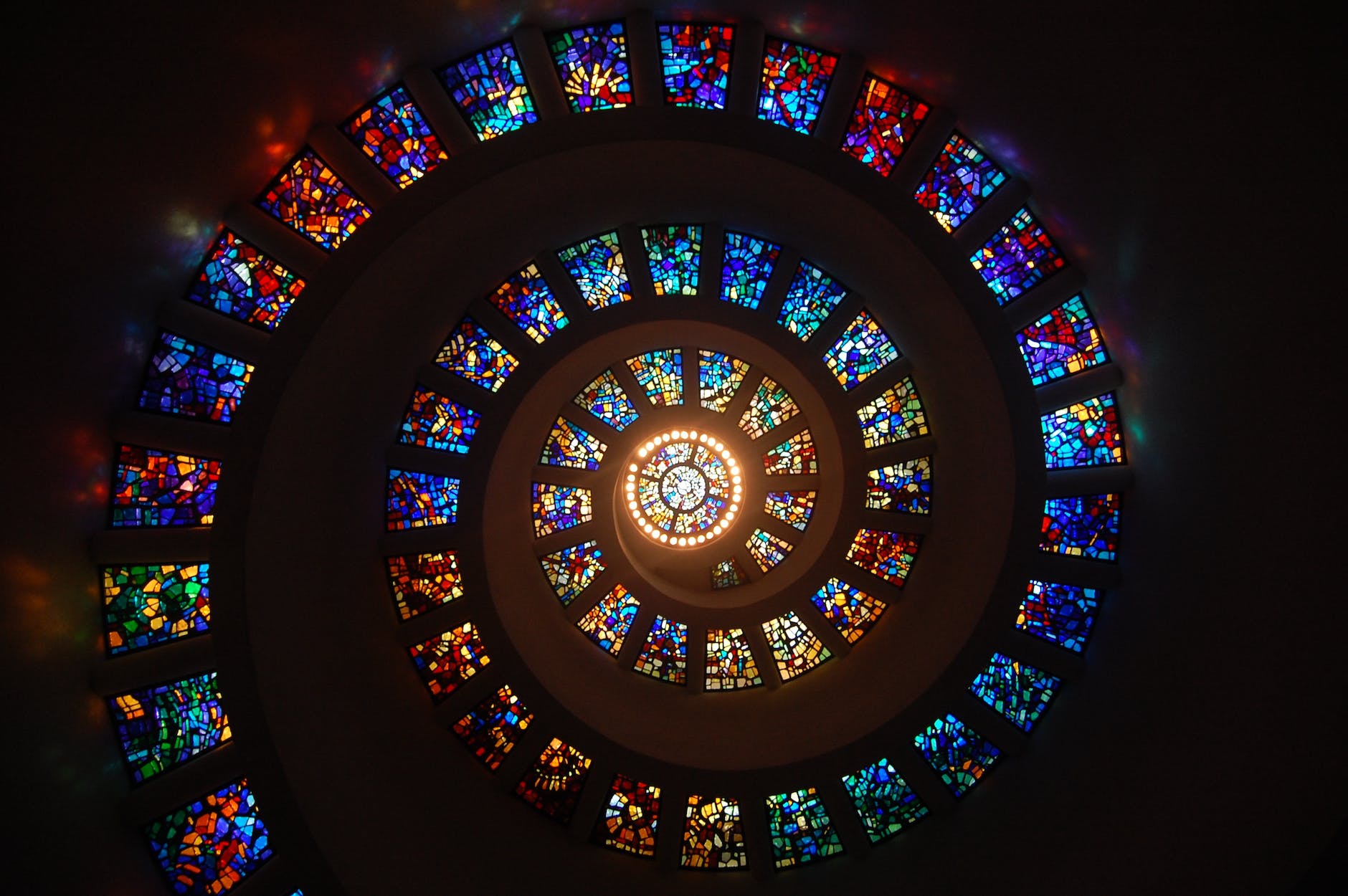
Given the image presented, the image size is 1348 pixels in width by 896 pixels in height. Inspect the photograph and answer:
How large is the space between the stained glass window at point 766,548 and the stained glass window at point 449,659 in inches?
161

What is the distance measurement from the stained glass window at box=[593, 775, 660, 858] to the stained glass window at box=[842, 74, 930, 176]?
26.3 ft

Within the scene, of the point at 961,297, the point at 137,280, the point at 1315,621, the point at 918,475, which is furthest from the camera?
the point at 918,475

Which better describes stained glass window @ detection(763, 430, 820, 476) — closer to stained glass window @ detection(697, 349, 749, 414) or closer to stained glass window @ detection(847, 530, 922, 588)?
stained glass window @ detection(697, 349, 749, 414)

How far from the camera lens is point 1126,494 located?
8.77 metres

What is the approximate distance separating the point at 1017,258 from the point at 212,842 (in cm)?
1045

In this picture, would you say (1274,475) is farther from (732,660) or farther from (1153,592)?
(732,660)

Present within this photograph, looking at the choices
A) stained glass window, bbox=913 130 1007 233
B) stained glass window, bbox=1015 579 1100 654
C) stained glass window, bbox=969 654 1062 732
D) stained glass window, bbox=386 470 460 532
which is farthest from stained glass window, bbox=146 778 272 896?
stained glass window, bbox=913 130 1007 233

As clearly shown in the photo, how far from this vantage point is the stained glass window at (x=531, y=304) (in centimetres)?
941

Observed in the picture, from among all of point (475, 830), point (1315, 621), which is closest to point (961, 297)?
point (1315, 621)

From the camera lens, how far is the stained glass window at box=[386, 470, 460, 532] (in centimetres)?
976

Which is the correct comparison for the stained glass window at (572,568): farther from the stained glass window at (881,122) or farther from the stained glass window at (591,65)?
the stained glass window at (881,122)

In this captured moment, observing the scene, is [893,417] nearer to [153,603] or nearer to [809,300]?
[809,300]

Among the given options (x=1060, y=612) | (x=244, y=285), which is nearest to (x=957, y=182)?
(x=1060, y=612)

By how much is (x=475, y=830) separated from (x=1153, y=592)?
26.8ft
